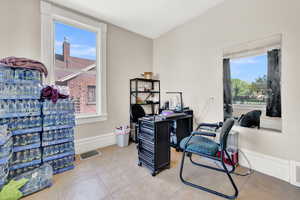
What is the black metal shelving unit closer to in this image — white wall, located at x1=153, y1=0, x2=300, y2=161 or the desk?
white wall, located at x1=153, y1=0, x2=300, y2=161

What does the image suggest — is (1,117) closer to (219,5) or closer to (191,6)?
(191,6)

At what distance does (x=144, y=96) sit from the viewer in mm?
3619

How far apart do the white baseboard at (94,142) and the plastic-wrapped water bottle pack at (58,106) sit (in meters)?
0.84

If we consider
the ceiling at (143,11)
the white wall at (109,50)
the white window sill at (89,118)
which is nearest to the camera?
the white wall at (109,50)

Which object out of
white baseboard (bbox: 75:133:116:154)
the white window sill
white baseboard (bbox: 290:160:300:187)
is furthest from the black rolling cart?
white baseboard (bbox: 290:160:300:187)

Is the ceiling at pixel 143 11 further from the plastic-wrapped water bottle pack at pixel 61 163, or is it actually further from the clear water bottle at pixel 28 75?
the plastic-wrapped water bottle pack at pixel 61 163

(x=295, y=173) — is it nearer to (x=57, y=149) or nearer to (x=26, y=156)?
(x=57, y=149)

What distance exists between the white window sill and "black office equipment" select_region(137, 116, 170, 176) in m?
1.14

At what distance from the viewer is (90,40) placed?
2824 mm

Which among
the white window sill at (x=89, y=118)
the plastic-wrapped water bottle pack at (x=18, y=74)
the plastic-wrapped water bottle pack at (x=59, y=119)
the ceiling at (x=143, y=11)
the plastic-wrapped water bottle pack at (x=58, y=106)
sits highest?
the ceiling at (x=143, y=11)

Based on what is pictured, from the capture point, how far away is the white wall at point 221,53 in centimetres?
175

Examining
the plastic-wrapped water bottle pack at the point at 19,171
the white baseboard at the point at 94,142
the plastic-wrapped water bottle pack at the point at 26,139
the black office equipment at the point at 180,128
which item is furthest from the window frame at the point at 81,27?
the black office equipment at the point at 180,128

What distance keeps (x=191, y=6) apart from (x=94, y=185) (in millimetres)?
3235

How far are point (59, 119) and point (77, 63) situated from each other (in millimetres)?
1242
